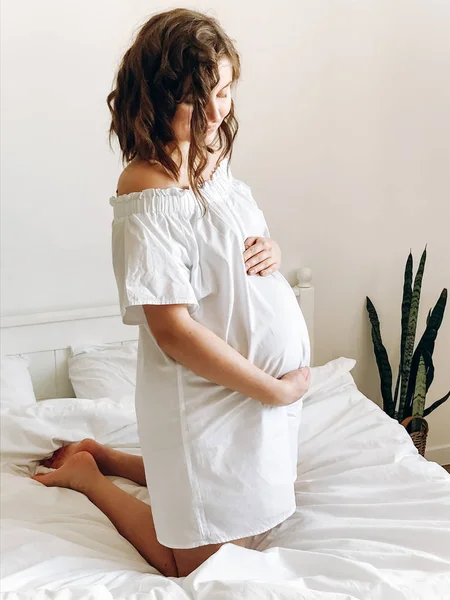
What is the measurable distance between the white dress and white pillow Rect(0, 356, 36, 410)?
0.75m

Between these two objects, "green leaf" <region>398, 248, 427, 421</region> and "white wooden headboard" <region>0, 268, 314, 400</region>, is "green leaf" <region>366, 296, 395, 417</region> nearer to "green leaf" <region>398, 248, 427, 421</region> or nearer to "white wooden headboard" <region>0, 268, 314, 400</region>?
"green leaf" <region>398, 248, 427, 421</region>

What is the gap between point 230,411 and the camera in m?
1.37

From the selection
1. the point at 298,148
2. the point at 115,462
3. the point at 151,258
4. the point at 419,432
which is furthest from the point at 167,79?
the point at 419,432

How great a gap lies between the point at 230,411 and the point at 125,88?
0.61 meters

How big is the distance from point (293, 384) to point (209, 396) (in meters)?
0.17

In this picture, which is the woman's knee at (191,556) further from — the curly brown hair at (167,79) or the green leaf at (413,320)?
the green leaf at (413,320)

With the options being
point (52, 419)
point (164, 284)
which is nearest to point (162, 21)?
point (164, 284)

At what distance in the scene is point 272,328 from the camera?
1.39 metres

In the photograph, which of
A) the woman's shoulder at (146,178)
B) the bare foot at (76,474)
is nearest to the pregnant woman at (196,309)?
the woman's shoulder at (146,178)

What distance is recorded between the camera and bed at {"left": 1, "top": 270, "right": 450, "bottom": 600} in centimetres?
118

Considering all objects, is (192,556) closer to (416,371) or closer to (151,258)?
(151,258)

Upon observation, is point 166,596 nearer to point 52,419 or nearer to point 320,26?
point 52,419

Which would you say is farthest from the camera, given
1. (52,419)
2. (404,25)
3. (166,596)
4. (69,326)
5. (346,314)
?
(346,314)

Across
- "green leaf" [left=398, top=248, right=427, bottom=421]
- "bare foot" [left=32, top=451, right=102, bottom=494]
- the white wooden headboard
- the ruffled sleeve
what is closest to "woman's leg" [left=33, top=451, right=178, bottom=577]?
"bare foot" [left=32, top=451, right=102, bottom=494]
